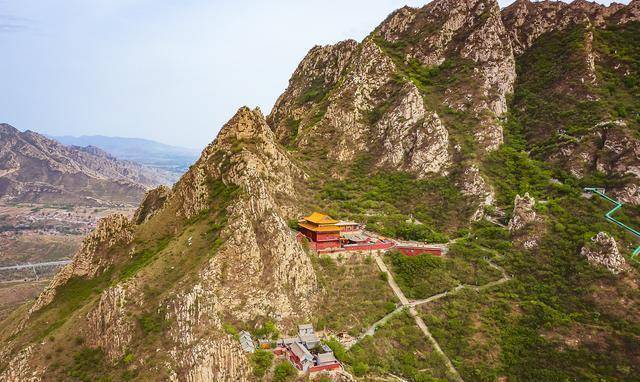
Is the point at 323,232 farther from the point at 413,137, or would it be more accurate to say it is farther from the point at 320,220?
the point at 413,137

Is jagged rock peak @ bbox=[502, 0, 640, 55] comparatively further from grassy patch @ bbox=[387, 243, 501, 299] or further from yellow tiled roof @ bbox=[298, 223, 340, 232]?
yellow tiled roof @ bbox=[298, 223, 340, 232]

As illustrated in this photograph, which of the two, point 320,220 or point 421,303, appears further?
point 320,220

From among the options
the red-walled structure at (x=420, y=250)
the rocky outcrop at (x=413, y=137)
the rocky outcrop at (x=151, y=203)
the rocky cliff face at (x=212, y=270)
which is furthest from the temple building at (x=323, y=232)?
the rocky outcrop at (x=151, y=203)

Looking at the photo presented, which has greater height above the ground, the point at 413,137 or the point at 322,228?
the point at 413,137

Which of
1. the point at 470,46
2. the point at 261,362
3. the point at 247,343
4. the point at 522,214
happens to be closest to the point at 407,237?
the point at 522,214

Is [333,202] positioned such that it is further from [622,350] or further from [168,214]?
[622,350]

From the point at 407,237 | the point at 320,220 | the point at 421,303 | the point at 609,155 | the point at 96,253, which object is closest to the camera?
the point at 421,303

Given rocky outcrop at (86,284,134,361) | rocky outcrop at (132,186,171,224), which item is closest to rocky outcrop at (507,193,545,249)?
rocky outcrop at (86,284,134,361)
